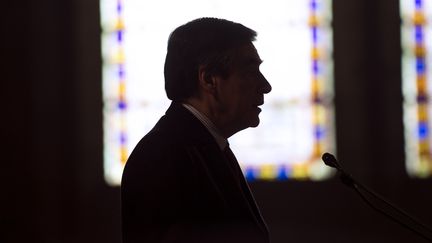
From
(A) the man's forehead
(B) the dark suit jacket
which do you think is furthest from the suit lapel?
(A) the man's forehead

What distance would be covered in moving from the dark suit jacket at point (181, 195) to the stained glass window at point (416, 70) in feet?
12.3

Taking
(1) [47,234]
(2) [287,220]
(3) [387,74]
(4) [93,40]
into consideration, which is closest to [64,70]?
(4) [93,40]

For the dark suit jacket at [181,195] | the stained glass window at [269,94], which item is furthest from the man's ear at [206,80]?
the stained glass window at [269,94]

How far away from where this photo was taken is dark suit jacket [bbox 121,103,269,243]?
5.89ft

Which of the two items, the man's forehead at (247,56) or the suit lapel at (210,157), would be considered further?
the man's forehead at (247,56)

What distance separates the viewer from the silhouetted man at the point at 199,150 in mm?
1811

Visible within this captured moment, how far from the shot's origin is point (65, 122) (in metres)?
5.85

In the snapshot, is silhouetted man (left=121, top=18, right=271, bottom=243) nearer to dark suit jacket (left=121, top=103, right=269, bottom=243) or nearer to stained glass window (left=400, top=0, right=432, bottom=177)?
dark suit jacket (left=121, top=103, right=269, bottom=243)

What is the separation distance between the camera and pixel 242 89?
2.10 m

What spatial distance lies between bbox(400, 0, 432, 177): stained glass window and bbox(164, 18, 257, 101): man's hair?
11.9ft

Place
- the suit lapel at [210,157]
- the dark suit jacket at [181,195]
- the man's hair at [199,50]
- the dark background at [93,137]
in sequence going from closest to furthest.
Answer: the dark suit jacket at [181,195] < the suit lapel at [210,157] < the man's hair at [199,50] < the dark background at [93,137]

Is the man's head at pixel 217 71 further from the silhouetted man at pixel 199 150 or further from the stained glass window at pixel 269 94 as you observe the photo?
the stained glass window at pixel 269 94

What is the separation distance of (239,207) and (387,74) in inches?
149

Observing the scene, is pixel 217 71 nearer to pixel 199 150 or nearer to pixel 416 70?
pixel 199 150
